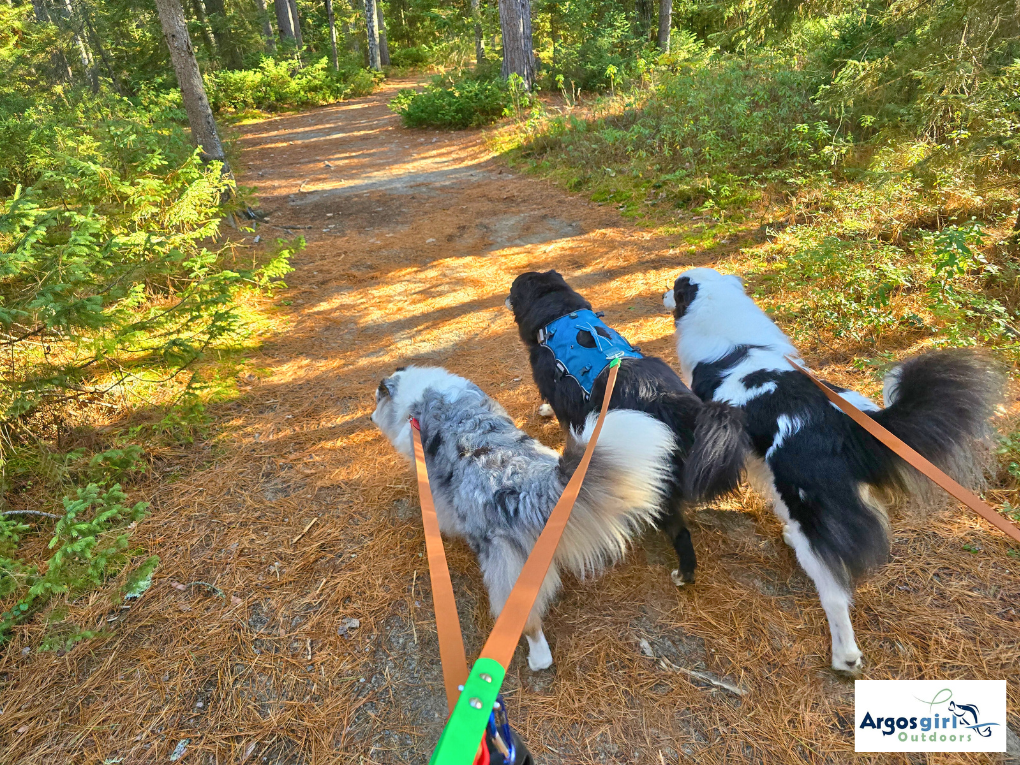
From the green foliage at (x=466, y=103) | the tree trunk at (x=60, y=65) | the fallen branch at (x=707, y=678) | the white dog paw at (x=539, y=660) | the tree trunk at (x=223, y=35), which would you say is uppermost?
the tree trunk at (x=223, y=35)

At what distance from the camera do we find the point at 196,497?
3498 millimetres

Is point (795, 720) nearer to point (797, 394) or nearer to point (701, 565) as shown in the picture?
point (701, 565)

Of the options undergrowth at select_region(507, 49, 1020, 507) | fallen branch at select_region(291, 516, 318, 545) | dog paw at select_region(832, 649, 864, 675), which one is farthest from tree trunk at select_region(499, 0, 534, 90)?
dog paw at select_region(832, 649, 864, 675)

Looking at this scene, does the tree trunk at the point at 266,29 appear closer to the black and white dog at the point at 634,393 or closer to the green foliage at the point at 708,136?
the green foliage at the point at 708,136

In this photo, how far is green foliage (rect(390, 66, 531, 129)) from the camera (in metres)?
13.3

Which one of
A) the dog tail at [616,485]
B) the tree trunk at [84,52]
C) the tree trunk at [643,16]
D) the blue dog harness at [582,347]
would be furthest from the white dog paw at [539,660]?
the tree trunk at [84,52]

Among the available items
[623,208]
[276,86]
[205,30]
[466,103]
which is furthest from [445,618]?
[205,30]

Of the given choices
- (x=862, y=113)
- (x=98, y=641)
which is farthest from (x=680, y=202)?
(x=98, y=641)

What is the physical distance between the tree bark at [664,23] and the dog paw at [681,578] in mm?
16599

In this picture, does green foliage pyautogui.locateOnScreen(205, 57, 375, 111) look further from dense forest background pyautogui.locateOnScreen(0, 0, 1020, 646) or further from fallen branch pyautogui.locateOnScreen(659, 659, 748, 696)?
fallen branch pyautogui.locateOnScreen(659, 659, 748, 696)

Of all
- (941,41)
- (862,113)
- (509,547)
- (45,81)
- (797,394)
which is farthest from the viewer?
(45,81)

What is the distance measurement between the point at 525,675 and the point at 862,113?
833 cm

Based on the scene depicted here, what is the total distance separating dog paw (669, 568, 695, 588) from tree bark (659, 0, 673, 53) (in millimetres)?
16599

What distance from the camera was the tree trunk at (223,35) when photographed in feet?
68.9
